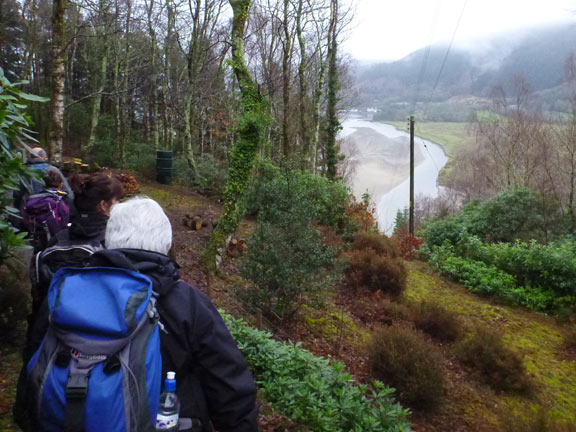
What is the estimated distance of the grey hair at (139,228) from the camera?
1.70 meters

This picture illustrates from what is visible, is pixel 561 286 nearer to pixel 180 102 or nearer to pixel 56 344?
pixel 56 344

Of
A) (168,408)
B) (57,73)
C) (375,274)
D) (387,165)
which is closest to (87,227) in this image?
(168,408)

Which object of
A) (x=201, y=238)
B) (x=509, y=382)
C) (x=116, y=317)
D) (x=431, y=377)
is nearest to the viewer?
(x=116, y=317)

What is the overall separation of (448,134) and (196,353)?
228ft

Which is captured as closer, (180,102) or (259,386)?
(259,386)

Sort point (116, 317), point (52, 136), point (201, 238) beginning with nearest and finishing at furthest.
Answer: point (116, 317) < point (52, 136) < point (201, 238)

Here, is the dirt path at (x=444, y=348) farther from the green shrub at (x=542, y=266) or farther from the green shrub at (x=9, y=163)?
the green shrub at (x=9, y=163)

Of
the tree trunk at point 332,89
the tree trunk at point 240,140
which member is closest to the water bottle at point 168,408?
the tree trunk at point 240,140

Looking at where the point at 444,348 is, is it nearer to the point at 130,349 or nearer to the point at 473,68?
the point at 130,349

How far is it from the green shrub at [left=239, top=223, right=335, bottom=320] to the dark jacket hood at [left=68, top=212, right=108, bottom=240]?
13.4ft

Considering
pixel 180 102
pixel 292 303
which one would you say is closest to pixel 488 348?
pixel 292 303

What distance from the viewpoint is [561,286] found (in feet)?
37.2

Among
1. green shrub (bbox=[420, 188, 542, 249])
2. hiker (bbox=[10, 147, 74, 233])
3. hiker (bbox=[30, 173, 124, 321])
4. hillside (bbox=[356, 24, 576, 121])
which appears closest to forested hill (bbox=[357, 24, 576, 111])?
hillside (bbox=[356, 24, 576, 121])

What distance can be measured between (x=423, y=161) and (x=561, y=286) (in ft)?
198
